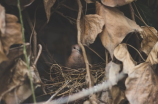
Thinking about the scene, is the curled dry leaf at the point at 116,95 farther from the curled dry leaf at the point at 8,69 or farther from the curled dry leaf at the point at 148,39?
the curled dry leaf at the point at 8,69

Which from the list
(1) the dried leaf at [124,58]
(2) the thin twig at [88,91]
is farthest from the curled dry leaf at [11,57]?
(1) the dried leaf at [124,58]

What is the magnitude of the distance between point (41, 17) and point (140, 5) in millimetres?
462

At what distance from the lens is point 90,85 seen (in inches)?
33.4

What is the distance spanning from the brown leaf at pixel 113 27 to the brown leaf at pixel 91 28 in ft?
0.06

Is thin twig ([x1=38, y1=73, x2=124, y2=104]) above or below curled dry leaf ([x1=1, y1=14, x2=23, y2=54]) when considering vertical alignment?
below

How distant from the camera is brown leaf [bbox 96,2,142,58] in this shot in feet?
2.91

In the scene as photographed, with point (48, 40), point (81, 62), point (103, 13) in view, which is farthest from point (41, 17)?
point (103, 13)

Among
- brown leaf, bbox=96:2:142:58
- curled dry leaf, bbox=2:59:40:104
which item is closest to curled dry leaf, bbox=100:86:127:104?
brown leaf, bbox=96:2:142:58

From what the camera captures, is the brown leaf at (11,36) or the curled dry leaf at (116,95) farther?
the curled dry leaf at (116,95)

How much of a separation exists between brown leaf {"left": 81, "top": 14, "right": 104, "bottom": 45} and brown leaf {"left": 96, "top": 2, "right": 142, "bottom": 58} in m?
0.02

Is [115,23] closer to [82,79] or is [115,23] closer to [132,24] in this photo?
[132,24]

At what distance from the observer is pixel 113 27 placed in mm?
901

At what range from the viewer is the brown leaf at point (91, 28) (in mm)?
914

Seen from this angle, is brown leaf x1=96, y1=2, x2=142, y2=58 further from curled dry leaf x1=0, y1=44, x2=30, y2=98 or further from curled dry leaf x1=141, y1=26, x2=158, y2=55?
curled dry leaf x1=0, y1=44, x2=30, y2=98
